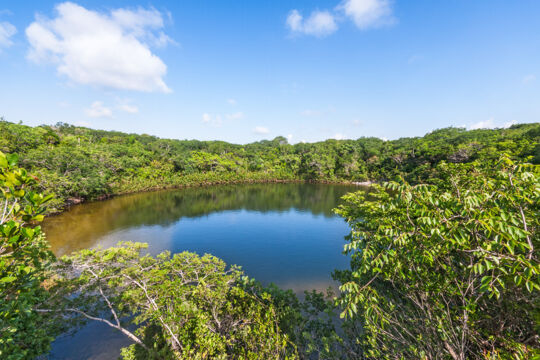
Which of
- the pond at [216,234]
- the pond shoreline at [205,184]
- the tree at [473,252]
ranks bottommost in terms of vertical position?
the pond at [216,234]

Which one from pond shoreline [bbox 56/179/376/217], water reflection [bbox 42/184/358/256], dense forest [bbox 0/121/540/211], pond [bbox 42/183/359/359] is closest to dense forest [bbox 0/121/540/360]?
pond [bbox 42/183/359/359]

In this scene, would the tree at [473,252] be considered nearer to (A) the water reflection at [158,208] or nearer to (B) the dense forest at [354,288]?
(B) the dense forest at [354,288]

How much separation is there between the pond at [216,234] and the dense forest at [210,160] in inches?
164

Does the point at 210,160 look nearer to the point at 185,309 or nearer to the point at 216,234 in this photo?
the point at 216,234

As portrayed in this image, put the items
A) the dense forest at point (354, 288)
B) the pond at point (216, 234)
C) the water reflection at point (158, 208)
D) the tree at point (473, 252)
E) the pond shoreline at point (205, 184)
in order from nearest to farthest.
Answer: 1. the tree at point (473, 252)
2. the dense forest at point (354, 288)
3. the pond at point (216, 234)
4. the water reflection at point (158, 208)
5. the pond shoreline at point (205, 184)

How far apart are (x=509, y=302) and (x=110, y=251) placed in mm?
10367

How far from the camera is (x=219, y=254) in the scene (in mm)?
15406

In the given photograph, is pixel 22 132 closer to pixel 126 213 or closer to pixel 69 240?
pixel 126 213

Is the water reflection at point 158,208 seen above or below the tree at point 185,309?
below

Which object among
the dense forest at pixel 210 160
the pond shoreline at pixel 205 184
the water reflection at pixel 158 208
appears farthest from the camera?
the pond shoreline at pixel 205 184

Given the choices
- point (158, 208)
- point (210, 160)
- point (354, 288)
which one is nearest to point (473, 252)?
point (354, 288)

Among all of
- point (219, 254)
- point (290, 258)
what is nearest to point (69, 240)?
point (219, 254)

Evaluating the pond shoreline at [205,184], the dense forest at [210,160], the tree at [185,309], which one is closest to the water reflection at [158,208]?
the pond shoreline at [205,184]

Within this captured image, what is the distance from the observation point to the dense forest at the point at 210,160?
80.1ft
